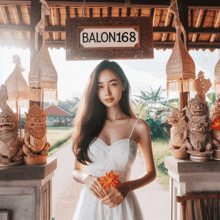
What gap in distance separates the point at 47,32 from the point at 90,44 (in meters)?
1.31

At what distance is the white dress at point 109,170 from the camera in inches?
46.1

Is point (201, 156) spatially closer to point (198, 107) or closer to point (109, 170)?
point (198, 107)

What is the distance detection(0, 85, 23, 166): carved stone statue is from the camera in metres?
1.55

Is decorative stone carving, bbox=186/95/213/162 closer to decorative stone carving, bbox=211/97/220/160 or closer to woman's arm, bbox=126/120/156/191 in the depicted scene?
decorative stone carving, bbox=211/97/220/160

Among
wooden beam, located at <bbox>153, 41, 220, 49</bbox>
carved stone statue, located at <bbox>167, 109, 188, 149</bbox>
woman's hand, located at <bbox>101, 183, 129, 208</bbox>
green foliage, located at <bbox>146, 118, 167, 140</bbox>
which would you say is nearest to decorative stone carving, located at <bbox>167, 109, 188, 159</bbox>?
carved stone statue, located at <bbox>167, 109, 188, 149</bbox>

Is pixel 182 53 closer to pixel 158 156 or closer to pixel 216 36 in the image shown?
pixel 216 36

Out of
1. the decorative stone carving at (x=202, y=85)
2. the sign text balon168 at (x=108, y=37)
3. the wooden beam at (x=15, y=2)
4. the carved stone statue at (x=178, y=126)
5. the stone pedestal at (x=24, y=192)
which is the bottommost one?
the stone pedestal at (x=24, y=192)

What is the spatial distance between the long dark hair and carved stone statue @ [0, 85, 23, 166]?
1.82 feet

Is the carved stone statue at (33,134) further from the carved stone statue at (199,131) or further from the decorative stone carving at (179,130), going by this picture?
the carved stone statue at (199,131)

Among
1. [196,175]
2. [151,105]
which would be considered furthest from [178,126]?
[151,105]

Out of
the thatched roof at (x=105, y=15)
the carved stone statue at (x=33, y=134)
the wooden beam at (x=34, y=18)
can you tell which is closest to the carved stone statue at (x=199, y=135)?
the thatched roof at (x=105, y=15)

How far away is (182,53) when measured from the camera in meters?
1.80

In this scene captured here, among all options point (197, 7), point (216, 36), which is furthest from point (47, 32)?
point (216, 36)

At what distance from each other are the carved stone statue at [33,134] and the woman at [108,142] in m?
0.35
